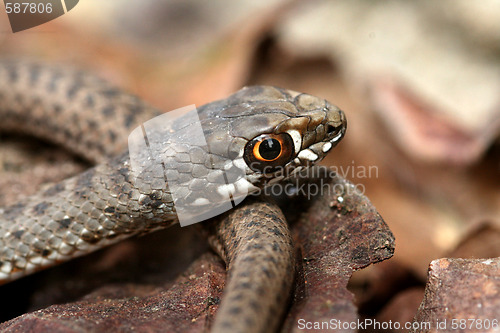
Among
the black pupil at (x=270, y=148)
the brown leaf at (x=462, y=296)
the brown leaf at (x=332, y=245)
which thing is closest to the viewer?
the brown leaf at (x=462, y=296)

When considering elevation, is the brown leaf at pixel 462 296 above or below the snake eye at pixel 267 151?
below

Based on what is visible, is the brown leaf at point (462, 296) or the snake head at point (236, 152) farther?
the snake head at point (236, 152)

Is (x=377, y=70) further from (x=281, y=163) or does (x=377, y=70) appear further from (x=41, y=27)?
(x=41, y=27)

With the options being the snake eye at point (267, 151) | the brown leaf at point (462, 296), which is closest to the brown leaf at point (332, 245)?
the brown leaf at point (462, 296)

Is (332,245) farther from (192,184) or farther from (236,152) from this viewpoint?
(192,184)

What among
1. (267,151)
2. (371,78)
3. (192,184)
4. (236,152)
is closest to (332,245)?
(267,151)

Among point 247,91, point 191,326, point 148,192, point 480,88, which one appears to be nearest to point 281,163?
point 247,91

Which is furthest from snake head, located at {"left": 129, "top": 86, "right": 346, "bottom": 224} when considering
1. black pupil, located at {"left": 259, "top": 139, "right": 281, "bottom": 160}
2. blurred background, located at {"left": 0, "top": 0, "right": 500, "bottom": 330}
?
blurred background, located at {"left": 0, "top": 0, "right": 500, "bottom": 330}

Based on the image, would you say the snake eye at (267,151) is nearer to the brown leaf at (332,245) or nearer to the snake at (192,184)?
the snake at (192,184)
